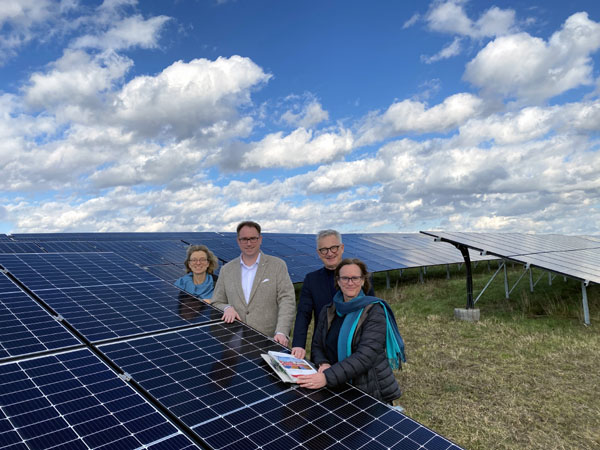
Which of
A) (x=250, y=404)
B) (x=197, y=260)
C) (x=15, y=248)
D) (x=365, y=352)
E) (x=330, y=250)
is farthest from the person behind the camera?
(x=15, y=248)

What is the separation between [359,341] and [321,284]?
1161 mm

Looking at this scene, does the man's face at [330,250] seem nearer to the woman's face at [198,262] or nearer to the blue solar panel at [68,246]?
the woman's face at [198,262]

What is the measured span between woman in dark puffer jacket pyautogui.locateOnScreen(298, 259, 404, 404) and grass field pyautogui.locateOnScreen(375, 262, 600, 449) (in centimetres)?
354

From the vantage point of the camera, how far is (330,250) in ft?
16.5

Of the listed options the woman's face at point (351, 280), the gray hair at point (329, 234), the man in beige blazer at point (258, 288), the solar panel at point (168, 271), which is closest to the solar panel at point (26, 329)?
the man in beige blazer at point (258, 288)

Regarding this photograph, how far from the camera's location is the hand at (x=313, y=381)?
3.66 m

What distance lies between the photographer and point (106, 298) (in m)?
5.59

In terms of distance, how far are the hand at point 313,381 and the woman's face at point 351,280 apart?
878 millimetres

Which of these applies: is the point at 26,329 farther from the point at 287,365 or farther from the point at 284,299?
the point at 284,299

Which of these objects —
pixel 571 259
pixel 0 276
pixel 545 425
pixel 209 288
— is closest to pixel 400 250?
pixel 571 259

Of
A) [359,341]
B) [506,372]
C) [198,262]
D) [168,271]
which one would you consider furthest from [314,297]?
[168,271]

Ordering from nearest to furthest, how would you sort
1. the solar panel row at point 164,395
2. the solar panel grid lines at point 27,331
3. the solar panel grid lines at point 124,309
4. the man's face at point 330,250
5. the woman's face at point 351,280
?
the solar panel row at point 164,395 → the solar panel grid lines at point 27,331 → the woman's face at point 351,280 → the solar panel grid lines at point 124,309 → the man's face at point 330,250

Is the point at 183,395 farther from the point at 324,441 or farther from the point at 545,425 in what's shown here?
the point at 545,425

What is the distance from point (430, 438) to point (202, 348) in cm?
229
